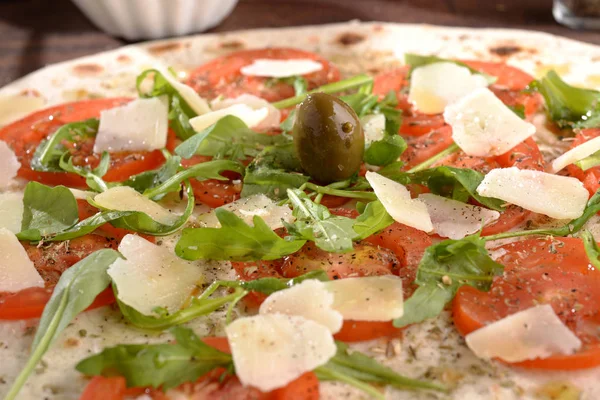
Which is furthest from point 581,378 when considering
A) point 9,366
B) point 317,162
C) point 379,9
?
point 379,9

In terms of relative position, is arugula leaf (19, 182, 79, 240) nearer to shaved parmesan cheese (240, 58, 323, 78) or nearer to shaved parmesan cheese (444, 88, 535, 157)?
shaved parmesan cheese (240, 58, 323, 78)

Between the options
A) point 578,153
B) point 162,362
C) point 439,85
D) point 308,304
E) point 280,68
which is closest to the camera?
point 162,362

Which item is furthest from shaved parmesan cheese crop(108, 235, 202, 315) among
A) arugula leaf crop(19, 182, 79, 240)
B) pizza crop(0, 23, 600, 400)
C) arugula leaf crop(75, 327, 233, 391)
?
arugula leaf crop(19, 182, 79, 240)

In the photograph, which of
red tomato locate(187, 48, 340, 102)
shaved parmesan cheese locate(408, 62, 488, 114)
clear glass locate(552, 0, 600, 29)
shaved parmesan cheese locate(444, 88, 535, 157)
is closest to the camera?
shaved parmesan cheese locate(444, 88, 535, 157)

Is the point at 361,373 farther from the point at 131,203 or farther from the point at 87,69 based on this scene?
the point at 87,69

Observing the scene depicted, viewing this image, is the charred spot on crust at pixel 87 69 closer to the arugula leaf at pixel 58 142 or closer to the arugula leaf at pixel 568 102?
the arugula leaf at pixel 58 142

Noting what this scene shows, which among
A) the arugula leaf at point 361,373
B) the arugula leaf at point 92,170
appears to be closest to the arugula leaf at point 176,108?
the arugula leaf at point 92,170

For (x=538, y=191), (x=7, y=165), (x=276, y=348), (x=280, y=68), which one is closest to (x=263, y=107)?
(x=280, y=68)
